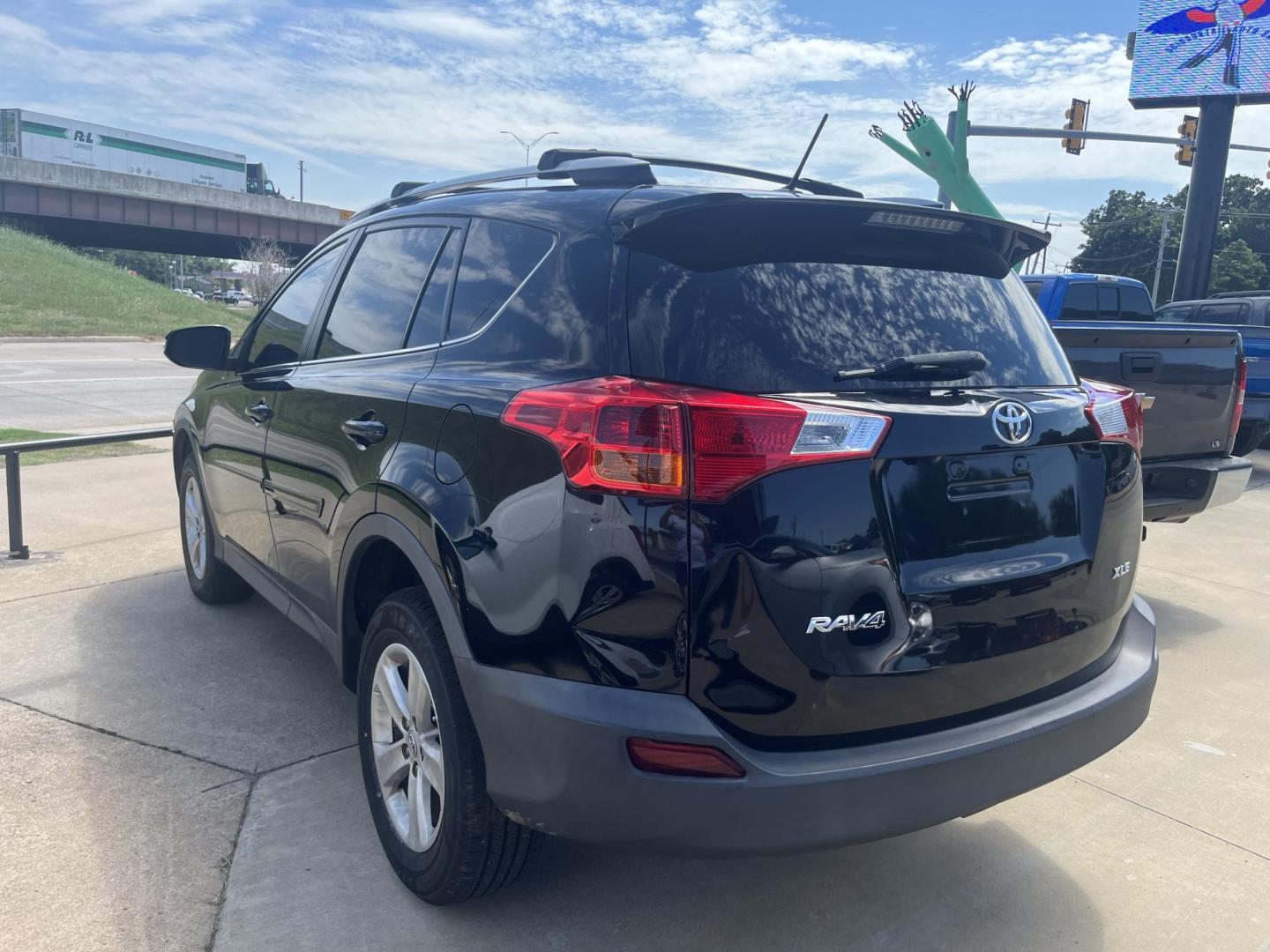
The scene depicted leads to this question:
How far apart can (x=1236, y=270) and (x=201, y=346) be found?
70983 mm

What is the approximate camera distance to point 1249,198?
73750 millimetres

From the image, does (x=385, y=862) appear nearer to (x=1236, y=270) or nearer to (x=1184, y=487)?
(x=1184, y=487)

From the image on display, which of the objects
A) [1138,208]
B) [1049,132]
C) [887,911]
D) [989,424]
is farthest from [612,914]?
[1138,208]

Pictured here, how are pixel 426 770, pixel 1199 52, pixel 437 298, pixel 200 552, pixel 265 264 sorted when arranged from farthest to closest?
pixel 265 264
pixel 1199 52
pixel 200 552
pixel 437 298
pixel 426 770

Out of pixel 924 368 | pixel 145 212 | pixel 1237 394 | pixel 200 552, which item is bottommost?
pixel 200 552

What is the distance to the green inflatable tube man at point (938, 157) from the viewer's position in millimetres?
22672

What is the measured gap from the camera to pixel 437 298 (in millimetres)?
3090

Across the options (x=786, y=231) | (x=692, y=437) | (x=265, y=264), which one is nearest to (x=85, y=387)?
(x=786, y=231)

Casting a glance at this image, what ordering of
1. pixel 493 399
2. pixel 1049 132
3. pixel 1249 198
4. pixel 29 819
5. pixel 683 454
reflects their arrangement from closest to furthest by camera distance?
pixel 683 454
pixel 493 399
pixel 29 819
pixel 1049 132
pixel 1249 198

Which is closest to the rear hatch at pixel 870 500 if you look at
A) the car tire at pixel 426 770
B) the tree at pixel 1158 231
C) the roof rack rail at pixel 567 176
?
the roof rack rail at pixel 567 176

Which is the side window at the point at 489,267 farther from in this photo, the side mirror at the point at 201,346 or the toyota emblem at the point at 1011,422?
the side mirror at the point at 201,346

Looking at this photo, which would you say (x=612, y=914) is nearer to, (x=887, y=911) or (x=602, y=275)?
(x=887, y=911)

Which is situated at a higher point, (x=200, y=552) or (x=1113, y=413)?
(x=1113, y=413)

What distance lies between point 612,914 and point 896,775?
37.7 inches
